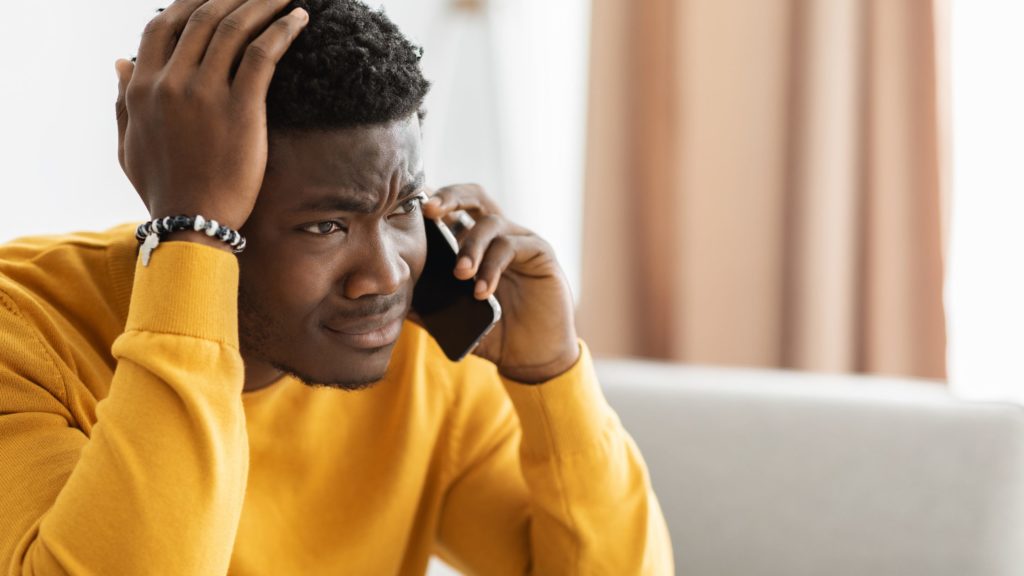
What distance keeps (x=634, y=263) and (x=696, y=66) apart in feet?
1.61

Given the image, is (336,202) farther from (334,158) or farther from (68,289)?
(68,289)

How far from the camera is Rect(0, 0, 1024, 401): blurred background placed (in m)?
2.26

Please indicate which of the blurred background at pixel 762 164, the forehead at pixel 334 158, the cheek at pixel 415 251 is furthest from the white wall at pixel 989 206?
the forehead at pixel 334 158

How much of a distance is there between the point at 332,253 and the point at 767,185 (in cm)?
166

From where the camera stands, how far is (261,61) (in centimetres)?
100

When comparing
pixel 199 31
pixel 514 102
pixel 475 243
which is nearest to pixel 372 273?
pixel 475 243

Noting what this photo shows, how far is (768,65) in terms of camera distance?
2535 millimetres

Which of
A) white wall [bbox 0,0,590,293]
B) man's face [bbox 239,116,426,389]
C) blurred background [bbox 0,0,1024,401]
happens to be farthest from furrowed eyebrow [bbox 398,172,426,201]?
white wall [bbox 0,0,590,293]

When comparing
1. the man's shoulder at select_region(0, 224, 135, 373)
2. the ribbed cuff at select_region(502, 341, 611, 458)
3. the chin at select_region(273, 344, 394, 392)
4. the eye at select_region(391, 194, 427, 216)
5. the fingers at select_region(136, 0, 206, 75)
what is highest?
the fingers at select_region(136, 0, 206, 75)

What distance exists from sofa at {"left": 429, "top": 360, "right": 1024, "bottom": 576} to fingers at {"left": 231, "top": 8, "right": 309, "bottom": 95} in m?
0.87

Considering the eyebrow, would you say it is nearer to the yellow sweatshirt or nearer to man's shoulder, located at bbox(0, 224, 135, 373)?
the yellow sweatshirt

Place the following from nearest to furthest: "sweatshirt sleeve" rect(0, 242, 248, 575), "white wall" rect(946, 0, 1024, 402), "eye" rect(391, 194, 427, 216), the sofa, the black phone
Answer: "sweatshirt sleeve" rect(0, 242, 248, 575) → "eye" rect(391, 194, 427, 216) → the black phone → the sofa → "white wall" rect(946, 0, 1024, 402)

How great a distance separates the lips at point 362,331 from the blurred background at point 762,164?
0.95 meters

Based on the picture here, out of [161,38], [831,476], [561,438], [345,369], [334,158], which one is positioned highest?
[161,38]
